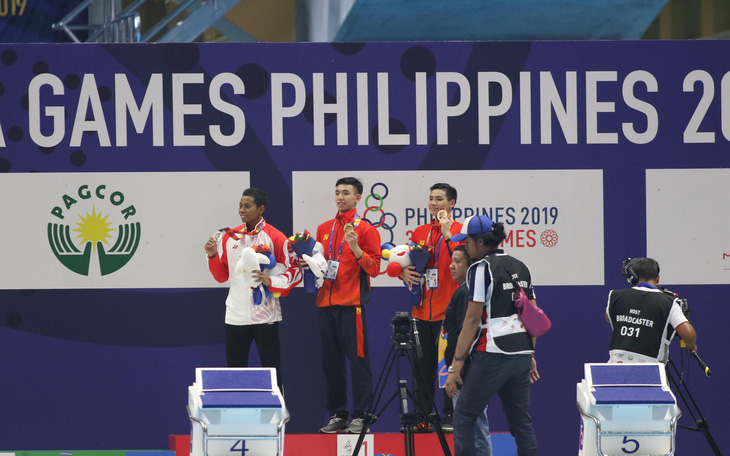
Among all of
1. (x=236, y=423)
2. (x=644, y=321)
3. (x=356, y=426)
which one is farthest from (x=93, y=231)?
(x=644, y=321)

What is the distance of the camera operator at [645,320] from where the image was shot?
18.5 feet

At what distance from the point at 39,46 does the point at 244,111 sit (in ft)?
5.34

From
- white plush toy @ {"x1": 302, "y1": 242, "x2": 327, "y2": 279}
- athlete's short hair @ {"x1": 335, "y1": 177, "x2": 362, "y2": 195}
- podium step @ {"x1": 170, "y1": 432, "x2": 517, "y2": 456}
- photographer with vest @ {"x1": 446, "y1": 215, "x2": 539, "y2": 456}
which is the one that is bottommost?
podium step @ {"x1": 170, "y1": 432, "x2": 517, "y2": 456}

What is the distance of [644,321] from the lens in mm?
5688

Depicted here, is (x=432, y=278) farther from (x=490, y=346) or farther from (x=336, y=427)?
(x=490, y=346)

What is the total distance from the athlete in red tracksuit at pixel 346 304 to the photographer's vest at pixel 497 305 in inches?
55.1

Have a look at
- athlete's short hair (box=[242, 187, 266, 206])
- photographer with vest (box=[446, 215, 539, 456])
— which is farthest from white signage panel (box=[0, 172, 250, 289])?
photographer with vest (box=[446, 215, 539, 456])

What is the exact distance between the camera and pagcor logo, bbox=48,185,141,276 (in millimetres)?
7004

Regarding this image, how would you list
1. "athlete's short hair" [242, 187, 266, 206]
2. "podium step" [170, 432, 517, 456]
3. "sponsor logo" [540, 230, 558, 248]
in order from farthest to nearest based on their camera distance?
"sponsor logo" [540, 230, 558, 248]
"athlete's short hair" [242, 187, 266, 206]
"podium step" [170, 432, 517, 456]

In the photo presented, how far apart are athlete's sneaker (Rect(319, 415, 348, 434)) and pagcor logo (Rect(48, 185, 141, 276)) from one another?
2042mm

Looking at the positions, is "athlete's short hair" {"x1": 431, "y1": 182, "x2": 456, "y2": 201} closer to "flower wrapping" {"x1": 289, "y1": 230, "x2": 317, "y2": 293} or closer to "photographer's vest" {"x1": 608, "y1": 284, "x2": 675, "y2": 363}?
"flower wrapping" {"x1": 289, "y1": 230, "x2": 317, "y2": 293}

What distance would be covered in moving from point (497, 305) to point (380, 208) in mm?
2177

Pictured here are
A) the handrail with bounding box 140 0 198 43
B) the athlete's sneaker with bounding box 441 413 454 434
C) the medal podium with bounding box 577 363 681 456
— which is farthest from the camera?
the handrail with bounding box 140 0 198 43

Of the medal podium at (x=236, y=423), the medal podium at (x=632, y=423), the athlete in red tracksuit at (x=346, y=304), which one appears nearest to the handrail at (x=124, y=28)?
the athlete in red tracksuit at (x=346, y=304)
